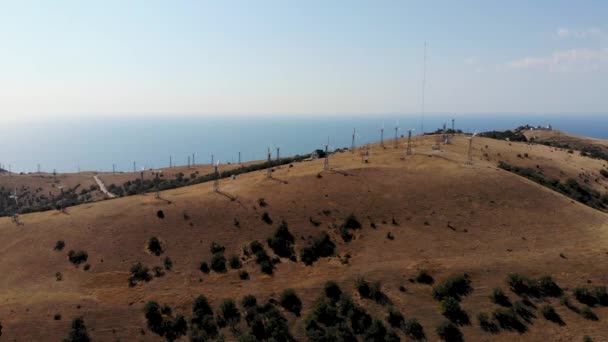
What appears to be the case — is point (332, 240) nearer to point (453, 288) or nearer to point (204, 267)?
point (204, 267)

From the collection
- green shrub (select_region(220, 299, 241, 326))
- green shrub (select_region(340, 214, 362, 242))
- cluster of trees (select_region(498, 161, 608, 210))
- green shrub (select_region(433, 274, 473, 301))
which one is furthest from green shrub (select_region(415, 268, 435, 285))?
cluster of trees (select_region(498, 161, 608, 210))

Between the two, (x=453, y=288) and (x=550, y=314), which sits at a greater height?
(x=453, y=288)

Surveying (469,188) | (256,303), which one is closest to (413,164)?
(469,188)

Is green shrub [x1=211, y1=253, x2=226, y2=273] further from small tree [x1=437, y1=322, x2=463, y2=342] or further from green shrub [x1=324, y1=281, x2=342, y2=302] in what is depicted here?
small tree [x1=437, y1=322, x2=463, y2=342]

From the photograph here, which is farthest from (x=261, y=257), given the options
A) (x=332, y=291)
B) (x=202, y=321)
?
(x=202, y=321)

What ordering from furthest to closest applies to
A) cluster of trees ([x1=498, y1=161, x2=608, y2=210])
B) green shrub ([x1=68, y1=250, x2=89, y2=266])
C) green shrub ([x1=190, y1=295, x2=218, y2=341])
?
1. cluster of trees ([x1=498, y1=161, x2=608, y2=210])
2. green shrub ([x1=68, y1=250, x2=89, y2=266])
3. green shrub ([x1=190, y1=295, x2=218, y2=341])

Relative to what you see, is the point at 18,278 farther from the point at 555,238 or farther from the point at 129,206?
the point at 555,238
